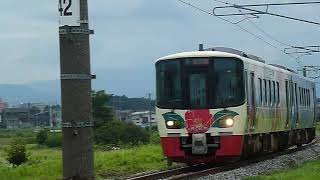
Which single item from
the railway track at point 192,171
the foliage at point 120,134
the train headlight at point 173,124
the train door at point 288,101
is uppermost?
the train door at point 288,101

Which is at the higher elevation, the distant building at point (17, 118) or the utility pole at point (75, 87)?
the utility pole at point (75, 87)

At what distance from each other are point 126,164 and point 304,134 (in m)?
12.9

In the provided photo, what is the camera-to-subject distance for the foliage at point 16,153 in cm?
2855

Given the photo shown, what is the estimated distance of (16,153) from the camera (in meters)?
29.1

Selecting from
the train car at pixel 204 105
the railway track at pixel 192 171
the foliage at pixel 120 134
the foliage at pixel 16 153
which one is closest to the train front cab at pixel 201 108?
the train car at pixel 204 105

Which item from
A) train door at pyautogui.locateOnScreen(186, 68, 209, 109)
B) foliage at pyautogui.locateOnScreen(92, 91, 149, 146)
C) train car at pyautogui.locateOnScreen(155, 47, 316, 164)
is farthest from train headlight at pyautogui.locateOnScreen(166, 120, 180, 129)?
foliage at pyautogui.locateOnScreen(92, 91, 149, 146)

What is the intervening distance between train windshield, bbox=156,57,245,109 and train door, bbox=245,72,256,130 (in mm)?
691

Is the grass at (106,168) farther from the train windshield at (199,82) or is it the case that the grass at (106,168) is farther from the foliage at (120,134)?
the foliage at (120,134)

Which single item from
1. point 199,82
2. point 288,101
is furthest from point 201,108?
point 288,101

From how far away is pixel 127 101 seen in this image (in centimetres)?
14588

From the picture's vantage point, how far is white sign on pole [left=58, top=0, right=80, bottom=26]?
19.9ft

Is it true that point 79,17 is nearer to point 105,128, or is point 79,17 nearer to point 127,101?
point 105,128

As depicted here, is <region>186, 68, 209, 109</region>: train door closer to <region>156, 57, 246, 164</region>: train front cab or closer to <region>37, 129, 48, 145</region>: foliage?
<region>156, 57, 246, 164</region>: train front cab

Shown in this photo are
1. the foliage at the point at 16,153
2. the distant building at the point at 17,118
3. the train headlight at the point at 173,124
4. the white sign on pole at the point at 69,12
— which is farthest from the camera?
the distant building at the point at 17,118
